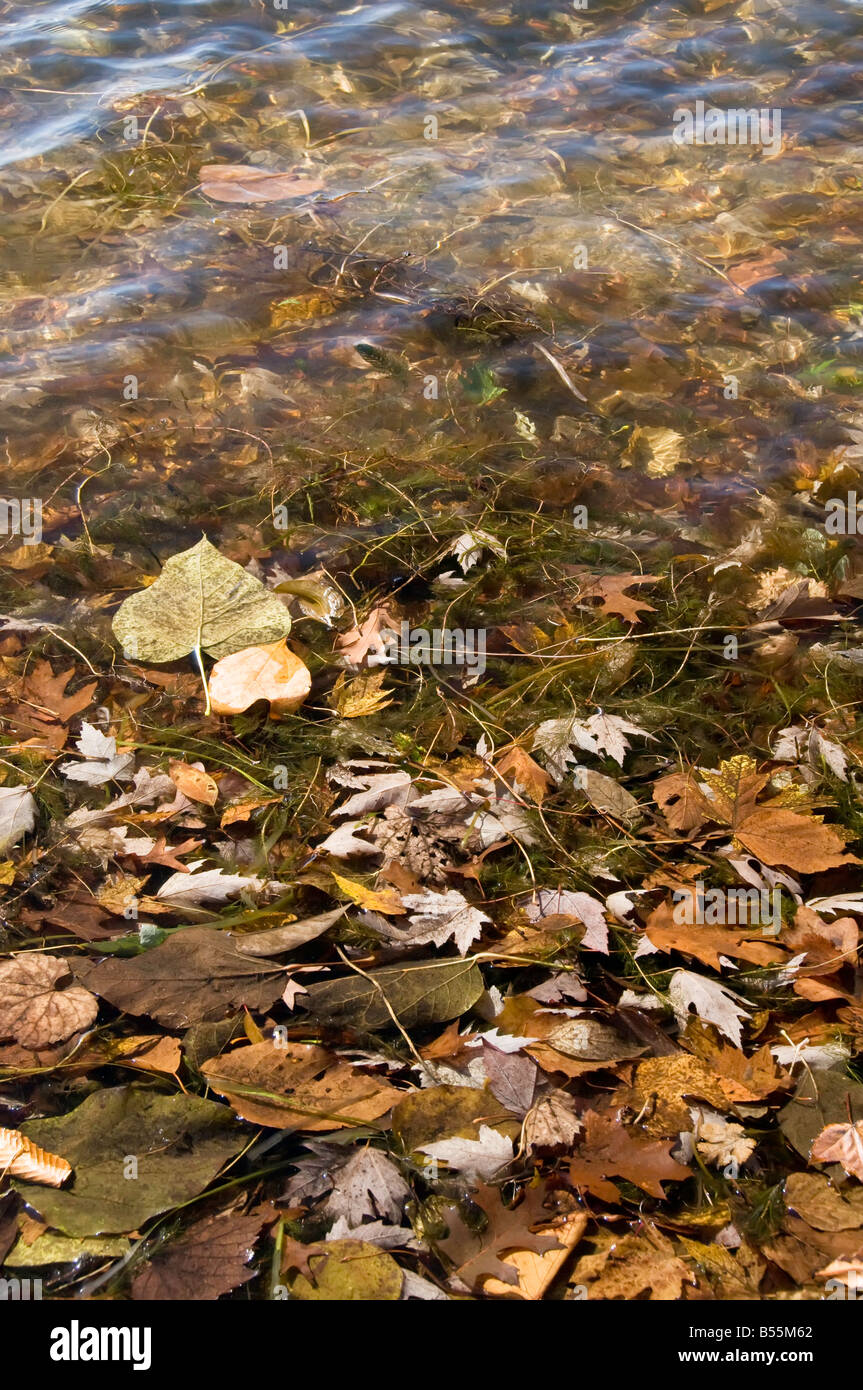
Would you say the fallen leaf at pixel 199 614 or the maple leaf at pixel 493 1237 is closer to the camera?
the maple leaf at pixel 493 1237

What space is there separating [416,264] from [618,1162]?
4.15m

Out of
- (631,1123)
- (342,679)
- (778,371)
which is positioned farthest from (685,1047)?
(778,371)

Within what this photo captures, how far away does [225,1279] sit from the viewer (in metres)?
1.65

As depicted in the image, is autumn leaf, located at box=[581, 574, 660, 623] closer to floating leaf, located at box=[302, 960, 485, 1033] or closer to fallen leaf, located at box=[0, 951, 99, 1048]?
floating leaf, located at box=[302, 960, 485, 1033]

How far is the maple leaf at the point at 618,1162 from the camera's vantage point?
5.67 ft

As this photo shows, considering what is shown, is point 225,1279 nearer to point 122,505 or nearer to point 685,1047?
point 685,1047

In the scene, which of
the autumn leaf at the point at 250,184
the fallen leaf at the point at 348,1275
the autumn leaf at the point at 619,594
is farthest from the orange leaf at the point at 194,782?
the autumn leaf at the point at 250,184

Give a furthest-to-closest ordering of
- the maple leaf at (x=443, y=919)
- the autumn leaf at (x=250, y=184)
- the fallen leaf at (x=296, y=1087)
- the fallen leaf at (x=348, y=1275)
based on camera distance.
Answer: the autumn leaf at (x=250, y=184)
the maple leaf at (x=443, y=919)
the fallen leaf at (x=296, y=1087)
the fallen leaf at (x=348, y=1275)

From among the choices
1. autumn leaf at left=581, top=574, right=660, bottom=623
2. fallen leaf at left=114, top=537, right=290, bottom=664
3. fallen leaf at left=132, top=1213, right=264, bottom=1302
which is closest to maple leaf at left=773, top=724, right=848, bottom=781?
autumn leaf at left=581, top=574, right=660, bottom=623

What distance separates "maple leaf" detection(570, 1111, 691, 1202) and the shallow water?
2124mm

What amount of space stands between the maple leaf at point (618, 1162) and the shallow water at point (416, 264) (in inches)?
83.6

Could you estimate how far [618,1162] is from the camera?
5.80ft

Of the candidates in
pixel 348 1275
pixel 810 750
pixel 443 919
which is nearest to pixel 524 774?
pixel 443 919

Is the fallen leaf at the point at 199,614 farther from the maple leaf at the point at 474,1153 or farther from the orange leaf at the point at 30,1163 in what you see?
the maple leaf at the point at 474,1153
